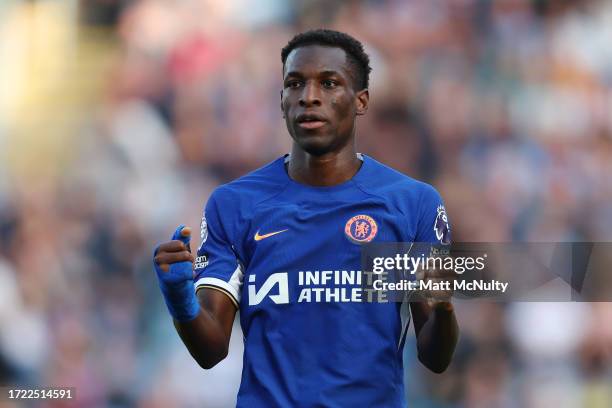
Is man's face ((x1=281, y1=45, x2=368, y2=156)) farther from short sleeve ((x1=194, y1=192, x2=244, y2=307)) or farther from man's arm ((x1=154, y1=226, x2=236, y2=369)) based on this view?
man's arm ((x1=154, y1=226, x2=236, y2=369))

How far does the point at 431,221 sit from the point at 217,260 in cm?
86

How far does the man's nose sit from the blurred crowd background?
3.50 m

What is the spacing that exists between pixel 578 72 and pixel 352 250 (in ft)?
14.7

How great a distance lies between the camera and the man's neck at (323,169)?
431cm

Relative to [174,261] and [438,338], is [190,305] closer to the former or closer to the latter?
[174,261]

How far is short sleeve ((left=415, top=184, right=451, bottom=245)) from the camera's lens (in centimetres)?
421

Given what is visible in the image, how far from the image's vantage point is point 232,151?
26.1 ft

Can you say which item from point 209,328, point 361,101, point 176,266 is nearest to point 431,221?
point 361,101

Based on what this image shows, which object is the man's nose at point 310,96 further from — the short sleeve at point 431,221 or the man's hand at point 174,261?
the man's hand at point 174,261

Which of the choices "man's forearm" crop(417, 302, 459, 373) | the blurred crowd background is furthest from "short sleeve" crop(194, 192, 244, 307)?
the blurred crowd background

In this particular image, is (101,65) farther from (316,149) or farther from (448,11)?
(316,149)

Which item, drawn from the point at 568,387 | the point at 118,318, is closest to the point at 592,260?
the point at 568,387

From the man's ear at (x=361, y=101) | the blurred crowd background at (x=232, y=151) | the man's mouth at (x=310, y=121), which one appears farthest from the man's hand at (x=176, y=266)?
the blurred crowd background at (x=232, y=151)

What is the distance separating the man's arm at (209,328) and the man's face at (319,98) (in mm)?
693
